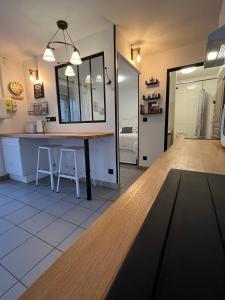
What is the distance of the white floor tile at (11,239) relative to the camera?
1450 millimetres

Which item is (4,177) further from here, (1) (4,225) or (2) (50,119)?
(1) (4,225)

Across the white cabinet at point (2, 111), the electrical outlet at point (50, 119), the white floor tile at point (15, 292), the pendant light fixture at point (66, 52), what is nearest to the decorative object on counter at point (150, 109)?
the pendant light fixture at point (66, 52)

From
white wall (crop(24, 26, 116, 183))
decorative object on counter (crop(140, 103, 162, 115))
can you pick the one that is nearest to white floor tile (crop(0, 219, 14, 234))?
white wall (crop(24, 26, 116, 183))

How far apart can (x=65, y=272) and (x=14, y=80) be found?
4.02m

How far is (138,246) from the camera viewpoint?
13.8 inches

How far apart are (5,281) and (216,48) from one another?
Result: 244 cm

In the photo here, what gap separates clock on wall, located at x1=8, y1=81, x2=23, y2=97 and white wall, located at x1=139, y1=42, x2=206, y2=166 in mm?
2691

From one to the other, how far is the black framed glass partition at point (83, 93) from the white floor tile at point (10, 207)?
5.56ft

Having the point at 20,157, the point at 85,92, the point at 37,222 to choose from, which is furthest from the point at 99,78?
the point at 37,222

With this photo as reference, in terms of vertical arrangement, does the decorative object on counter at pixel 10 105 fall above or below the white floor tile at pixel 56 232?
above

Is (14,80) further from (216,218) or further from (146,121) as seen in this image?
(216,218)

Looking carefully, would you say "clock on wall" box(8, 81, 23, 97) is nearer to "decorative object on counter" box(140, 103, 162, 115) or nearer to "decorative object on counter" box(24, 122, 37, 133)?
"decorative object on counter" box(24, 122, 37, 133)

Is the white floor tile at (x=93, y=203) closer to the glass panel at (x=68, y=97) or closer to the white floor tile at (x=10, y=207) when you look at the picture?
the white floor tile at (x=10, y=207)

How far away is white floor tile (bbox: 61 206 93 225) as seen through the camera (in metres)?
1.87
